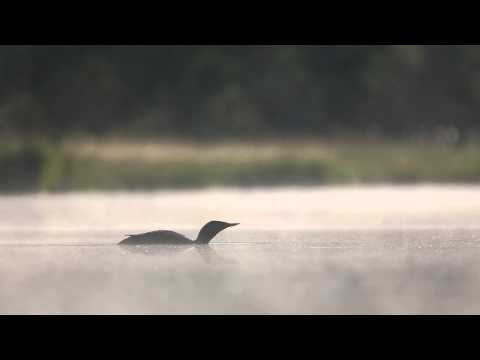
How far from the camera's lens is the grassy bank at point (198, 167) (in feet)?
45.6

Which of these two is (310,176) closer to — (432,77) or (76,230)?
(76,230)

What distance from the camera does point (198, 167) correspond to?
46.8ft

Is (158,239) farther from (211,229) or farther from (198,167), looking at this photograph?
(198,167)

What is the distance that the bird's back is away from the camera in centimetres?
599

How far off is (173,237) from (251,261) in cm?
99

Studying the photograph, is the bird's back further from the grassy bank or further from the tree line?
the tree line

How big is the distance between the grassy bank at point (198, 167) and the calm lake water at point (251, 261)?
173 inches

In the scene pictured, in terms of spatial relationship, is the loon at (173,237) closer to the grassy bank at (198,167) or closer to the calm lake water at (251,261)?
the calm lake water at (251,261)

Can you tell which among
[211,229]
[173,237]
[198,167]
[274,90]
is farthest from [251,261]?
[274,90]

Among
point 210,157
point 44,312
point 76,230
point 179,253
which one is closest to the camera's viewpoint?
point 44,312

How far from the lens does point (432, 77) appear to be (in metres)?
26.3

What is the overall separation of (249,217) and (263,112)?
1783 centimetres

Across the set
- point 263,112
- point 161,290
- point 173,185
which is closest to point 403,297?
point 161,290

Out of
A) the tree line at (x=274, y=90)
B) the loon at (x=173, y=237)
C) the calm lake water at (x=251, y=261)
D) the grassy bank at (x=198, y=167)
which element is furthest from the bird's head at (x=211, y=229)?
the tree line at (x=274, y=90)
